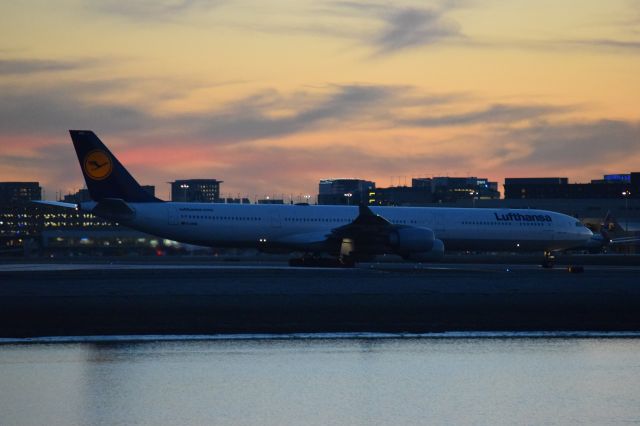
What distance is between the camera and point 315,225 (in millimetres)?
55469

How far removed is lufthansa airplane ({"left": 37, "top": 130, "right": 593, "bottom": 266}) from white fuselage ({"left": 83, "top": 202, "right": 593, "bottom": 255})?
0.05m

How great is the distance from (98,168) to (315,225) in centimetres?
1234

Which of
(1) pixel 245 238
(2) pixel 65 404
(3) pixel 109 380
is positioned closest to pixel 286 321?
(3) pixel 109 380

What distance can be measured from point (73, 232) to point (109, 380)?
87.9m

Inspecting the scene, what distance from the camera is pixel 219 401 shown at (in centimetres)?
1570

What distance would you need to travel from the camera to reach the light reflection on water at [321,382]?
14.7 meters

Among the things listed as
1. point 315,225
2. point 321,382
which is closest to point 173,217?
point 315,225

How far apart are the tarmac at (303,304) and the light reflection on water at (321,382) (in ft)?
10.4

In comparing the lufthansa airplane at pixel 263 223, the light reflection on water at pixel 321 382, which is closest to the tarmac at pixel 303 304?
the light reflection on water at pixel 321 382

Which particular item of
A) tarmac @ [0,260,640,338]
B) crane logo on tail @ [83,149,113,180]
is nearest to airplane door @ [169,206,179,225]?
crane logo on tail @ [83,149,113,180]

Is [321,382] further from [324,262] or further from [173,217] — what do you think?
[173,217]

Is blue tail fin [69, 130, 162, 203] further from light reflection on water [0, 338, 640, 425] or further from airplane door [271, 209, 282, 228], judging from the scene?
light reflection on water [0, 338, 640, 425]

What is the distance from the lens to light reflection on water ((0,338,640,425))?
14.7 metres

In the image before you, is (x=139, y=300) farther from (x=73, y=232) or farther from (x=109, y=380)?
(x=73, y=232)
